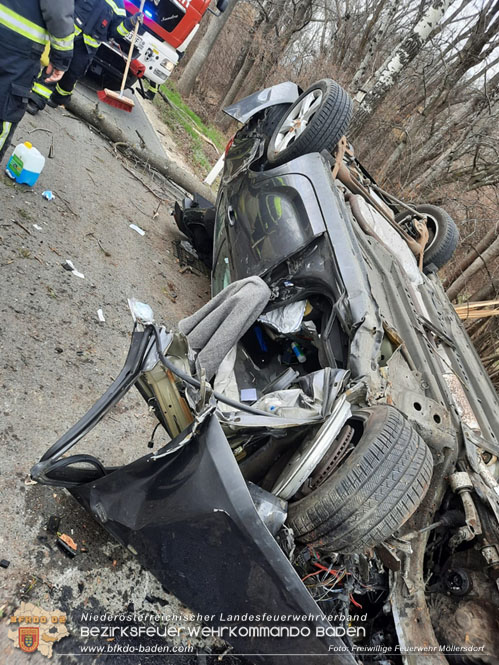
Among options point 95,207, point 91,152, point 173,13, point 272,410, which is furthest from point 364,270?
point 173,13

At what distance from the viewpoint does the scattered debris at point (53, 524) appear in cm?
202

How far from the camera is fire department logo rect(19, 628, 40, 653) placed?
1.68 meters

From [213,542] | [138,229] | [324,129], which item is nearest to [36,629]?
[213,542]

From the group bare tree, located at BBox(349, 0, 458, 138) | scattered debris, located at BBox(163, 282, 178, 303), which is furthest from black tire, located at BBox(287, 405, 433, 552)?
bare tree, located at BBox(349, 0, 458, 138)

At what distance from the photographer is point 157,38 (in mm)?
6906

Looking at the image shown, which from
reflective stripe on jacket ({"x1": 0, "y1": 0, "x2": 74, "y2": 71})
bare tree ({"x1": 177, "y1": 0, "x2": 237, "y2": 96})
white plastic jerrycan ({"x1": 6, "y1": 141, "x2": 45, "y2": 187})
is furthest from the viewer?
bare tree ({"x1": 177, "y1": 0, "x2": 237, "y2": 96})

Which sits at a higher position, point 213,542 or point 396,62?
point 396,62

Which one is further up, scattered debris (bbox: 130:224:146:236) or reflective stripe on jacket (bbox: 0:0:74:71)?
reflective stripe on jacket (bbox: 0:0:74:71)

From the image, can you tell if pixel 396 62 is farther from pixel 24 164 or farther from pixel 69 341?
pixel 69 341

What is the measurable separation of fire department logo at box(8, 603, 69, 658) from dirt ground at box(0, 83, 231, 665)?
2 cm

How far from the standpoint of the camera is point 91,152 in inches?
201

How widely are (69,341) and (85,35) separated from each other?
2904 millimetres

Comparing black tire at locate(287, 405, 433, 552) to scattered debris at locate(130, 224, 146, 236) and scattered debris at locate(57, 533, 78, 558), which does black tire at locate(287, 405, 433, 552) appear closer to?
scattered debris at locate(57, 533, 78, 558)

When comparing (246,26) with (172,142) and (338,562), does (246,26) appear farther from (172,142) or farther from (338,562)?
(338,562)
